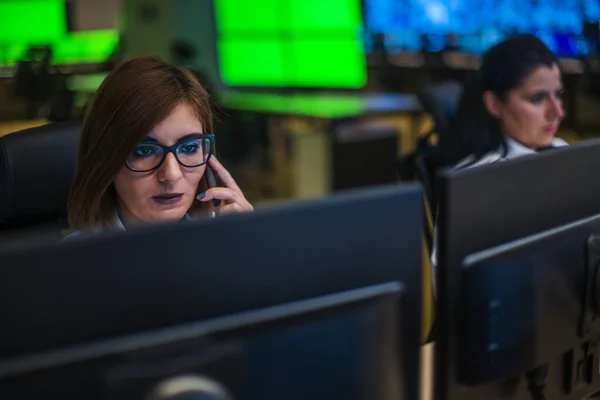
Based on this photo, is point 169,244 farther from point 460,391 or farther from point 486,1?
point 486,1

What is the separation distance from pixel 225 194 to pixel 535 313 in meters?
0.68

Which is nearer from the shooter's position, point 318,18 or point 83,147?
point 83,147

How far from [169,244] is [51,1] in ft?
22.8

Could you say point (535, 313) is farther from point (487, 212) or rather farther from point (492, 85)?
point (492, 85)

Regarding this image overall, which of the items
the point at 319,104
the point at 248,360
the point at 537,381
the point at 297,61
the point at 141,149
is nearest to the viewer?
the point at 248,360

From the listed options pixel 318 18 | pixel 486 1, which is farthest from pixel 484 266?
pixel 486 1

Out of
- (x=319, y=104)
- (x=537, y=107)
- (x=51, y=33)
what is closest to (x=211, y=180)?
(x=537, y=107)

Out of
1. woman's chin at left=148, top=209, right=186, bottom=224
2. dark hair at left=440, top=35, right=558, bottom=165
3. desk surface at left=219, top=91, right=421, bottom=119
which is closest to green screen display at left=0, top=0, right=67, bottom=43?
desk surface at left=219, top=91, right=421, bottom=119

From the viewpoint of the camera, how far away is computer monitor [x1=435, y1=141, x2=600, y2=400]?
2.63 feet

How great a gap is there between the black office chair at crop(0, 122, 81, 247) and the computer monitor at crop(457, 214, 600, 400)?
0.91m

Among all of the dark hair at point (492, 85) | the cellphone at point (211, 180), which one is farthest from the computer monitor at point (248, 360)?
the dark hair at point (492, 85)

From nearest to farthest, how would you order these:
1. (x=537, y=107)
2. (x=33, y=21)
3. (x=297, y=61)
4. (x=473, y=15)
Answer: (x=537, y=107), (x=297, y=61), (x=33, y=21), (x=473, y=15)

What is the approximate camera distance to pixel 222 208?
1.44 m

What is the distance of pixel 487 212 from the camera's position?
828 mm
